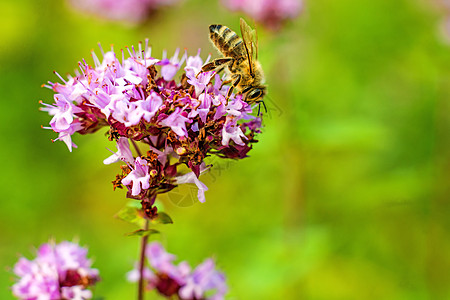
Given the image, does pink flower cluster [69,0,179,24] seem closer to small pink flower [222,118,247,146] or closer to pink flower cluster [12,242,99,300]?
pink flower cluster [12,242,99,300]

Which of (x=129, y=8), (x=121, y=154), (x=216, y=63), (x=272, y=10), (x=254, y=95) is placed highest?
(x=129, y=8)

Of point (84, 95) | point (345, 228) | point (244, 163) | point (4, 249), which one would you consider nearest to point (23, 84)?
point (4, 249)

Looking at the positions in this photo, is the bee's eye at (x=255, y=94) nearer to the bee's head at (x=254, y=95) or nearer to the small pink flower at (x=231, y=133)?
the bee's head at (x=254, y=95)

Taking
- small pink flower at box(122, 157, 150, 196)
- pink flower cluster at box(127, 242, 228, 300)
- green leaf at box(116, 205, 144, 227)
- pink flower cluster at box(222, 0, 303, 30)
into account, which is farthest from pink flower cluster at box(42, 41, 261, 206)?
pink flower cluster at box(222, 0, 303, 30)

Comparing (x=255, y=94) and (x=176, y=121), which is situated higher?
(x=255, y=94)

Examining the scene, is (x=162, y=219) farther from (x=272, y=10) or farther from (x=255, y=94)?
(x=272, y=10)

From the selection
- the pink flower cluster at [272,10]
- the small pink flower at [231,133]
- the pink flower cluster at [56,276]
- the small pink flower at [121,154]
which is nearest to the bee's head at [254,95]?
the small pink flower at [231,133]

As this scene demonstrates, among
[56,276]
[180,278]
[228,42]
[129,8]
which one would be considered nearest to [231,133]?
[228,42]
